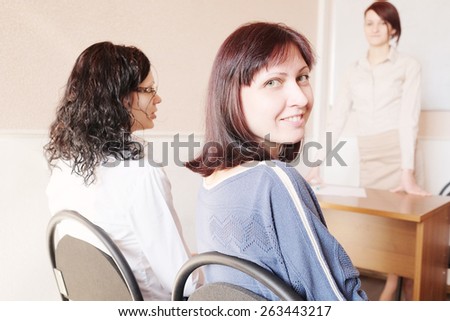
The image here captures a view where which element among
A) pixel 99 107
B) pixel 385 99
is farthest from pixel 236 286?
pixel 385 99

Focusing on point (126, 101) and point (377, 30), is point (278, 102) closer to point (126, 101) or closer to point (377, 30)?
point (126, 101)

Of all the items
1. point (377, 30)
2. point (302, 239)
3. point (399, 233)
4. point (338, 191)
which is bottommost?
point (399, 233)

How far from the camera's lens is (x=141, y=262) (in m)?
1.08

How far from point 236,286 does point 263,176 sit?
0.17 meters

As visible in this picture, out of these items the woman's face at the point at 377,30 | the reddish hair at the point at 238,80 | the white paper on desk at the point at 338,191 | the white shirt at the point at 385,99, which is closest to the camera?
the reddish hair at the point at 238,80

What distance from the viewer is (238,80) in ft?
2.64

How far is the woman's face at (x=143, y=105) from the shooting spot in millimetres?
1203

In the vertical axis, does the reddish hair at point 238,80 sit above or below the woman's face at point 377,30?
A: below

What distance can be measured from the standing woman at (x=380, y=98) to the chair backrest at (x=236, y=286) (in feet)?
5.26

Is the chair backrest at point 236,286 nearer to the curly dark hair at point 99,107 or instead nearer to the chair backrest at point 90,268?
the chair backrest at point 90,268

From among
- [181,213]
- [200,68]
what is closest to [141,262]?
[181,213]

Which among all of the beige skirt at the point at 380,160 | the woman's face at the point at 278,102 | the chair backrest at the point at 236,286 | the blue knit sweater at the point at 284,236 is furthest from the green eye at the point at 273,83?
the beige skirt at the point at 380,160

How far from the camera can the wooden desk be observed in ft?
5.41

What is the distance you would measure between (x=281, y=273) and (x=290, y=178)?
0.49 ft
